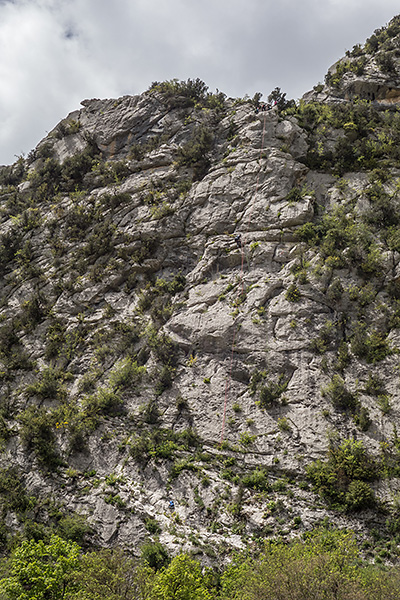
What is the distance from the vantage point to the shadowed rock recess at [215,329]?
14.9m

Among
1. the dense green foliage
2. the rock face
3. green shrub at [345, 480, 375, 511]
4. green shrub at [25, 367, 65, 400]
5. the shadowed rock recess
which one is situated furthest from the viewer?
the rock face

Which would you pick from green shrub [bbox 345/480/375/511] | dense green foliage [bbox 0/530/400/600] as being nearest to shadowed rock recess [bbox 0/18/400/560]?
green shrub [bbox 345/480/375/511]

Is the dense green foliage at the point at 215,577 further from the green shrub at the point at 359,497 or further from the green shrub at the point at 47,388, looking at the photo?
the green shrub at the point at 47,388

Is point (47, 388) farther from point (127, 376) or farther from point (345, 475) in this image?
point (345, 475)

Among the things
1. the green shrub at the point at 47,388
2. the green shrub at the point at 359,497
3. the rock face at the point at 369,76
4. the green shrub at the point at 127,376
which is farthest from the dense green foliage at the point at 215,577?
the rock face at the point at 369,76

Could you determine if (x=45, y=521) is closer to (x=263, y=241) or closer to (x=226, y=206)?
(x=263, y=241)

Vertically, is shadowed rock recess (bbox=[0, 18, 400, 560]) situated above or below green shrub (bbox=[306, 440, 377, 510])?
above

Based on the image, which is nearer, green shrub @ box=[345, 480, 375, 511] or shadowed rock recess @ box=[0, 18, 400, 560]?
green shrub @ box=[345, 480, 375, 511]

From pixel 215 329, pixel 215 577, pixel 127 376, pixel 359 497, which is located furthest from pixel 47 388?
pixel 359 497

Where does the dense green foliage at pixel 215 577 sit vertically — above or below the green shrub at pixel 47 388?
below

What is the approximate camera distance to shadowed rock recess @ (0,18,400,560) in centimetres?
1487

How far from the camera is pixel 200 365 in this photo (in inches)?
769

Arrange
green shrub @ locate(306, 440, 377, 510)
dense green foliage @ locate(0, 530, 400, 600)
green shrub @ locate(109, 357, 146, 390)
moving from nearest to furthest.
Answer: dense green foliage @ locate(0, 530, 400, 600) < green shrub @ locate(306, 440, 377, 510) < green shrub @ locate(109, 357, 146, 390)

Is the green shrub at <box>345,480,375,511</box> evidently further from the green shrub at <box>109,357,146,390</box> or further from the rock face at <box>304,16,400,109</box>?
the rock face at <box>304,16,400,109</box>
